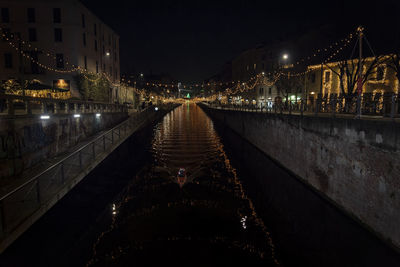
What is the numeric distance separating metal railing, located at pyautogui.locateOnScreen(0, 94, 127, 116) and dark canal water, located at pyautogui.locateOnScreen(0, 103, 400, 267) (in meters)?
4.80

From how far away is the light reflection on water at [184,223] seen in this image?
26.2 feet

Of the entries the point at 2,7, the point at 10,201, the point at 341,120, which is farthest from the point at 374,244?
the point at 2,7

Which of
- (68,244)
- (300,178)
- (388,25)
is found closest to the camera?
(68,244)

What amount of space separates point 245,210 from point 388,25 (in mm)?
27857

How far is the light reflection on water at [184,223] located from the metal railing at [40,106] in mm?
6563

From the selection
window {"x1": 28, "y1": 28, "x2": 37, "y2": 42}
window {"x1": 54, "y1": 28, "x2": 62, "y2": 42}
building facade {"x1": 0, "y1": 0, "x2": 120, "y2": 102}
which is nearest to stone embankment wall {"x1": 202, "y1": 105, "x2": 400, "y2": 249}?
building facade {"x1": 0, "y1": 0, "x2": 120, "y2": 102}

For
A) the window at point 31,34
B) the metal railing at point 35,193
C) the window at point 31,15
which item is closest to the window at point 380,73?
the metal railing at point 35,193

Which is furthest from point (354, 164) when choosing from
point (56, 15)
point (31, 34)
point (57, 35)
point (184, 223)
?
point (31, 34)

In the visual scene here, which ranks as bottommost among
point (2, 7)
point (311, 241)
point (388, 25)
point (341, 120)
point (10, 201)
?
point (311, 241)

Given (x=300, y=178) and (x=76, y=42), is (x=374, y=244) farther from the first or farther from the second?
(x=76, y=42)

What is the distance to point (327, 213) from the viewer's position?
33.8 ft

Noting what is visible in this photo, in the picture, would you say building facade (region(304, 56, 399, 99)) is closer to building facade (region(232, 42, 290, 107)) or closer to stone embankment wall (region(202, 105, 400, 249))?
stone embankment wall (region(202, 105, 400, 249))

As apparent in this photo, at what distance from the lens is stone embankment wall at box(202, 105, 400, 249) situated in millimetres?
7590

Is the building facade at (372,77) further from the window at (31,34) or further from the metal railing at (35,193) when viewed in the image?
the window at (31,34)
